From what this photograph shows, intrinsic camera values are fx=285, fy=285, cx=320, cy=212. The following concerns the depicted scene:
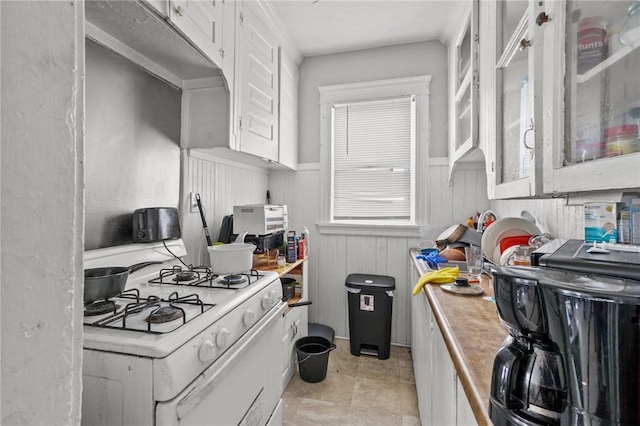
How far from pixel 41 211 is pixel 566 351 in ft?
2.11

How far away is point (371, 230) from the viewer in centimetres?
264

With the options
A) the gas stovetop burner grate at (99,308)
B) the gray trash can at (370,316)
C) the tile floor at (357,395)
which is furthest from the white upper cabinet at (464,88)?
the gas stovetop burner grate at (99,308)

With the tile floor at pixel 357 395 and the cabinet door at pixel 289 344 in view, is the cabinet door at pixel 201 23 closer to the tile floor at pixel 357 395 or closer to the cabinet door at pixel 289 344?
the cabinet door at pixel 289 344

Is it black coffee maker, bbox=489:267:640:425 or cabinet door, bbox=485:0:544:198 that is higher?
cabinet door, bbox=485:0:544:198

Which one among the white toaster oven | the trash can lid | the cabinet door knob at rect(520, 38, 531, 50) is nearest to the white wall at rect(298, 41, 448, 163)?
the white toaster oven

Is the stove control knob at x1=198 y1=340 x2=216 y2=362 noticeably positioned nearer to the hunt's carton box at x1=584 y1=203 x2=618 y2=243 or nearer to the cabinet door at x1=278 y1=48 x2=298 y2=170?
the hunt's carton box at x1=584 y1=203 x2=618 y2=243

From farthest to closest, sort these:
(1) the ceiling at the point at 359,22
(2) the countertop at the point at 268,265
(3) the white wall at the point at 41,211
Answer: (1) the ceiling at the point at 359,22
(2) the countertop at the point at 268,265
(3) the white wall at the point at 41,211

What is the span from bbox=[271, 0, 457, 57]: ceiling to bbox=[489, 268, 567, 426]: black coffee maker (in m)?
2.28

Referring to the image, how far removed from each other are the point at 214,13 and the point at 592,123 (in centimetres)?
161

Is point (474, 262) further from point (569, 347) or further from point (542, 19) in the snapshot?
point (569, 347)

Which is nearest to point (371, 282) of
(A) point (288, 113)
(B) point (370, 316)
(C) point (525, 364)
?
(B) point (370, 316)

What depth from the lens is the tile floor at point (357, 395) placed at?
169cm

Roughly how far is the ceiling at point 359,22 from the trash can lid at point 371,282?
2.09 meters

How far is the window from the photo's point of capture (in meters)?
2.58
